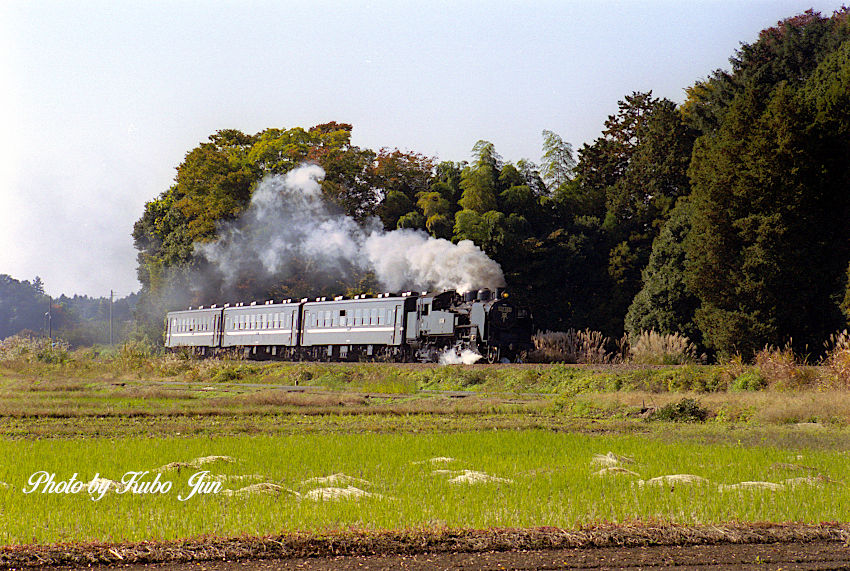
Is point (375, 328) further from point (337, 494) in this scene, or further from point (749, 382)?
point (337, 494)

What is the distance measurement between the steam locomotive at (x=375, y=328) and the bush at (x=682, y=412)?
15.3 meters

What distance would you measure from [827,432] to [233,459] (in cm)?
1222

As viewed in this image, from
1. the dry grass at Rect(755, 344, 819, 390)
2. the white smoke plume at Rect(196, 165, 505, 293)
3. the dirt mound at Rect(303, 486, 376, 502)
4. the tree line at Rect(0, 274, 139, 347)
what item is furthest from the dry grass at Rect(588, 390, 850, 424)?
the tree line at Rect(0, 274, 139, 347)

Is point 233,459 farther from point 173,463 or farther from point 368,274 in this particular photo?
point 368,274

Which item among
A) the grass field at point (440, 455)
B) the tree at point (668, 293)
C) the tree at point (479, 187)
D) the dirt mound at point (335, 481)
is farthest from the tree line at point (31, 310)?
the dirt mound at point (335, 481)

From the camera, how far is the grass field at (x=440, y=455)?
32.0 ft

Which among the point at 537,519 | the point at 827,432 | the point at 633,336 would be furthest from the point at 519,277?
the point at 537,519

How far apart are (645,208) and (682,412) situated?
3152 cm

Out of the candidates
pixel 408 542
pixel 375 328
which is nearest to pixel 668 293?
pixel 375 328

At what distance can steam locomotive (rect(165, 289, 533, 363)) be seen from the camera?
1517 inches

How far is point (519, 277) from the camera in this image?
5197 centimetres

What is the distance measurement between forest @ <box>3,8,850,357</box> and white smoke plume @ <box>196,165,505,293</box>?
597mm

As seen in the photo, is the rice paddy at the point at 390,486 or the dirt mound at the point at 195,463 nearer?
the rice paddy at the point at 390,486

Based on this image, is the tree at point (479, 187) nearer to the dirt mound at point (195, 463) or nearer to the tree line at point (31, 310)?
the dirt mound at point (195, 463)
